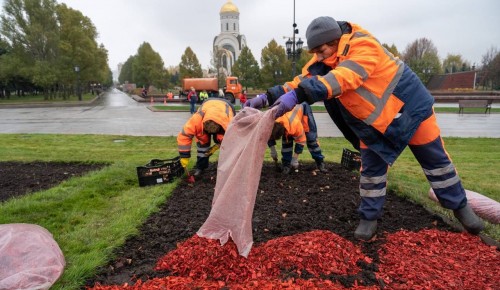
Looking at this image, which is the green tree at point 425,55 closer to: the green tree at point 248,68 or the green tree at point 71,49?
the green tree at point 248,68

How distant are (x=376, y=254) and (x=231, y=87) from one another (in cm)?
3554

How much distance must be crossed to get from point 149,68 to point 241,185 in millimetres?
64500

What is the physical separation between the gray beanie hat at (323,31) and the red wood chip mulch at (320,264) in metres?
1.69

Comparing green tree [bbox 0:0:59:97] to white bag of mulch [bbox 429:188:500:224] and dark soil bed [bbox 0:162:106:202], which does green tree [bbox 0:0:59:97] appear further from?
white bag of mulch [bbox 429:188:500:224]

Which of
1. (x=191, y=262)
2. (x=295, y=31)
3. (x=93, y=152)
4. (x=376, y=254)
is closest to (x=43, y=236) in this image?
(x=191, y=262)

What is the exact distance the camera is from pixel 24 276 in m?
2.50

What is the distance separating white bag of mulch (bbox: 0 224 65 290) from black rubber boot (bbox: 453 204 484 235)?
344cm

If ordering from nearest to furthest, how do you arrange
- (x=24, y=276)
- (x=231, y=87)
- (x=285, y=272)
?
(x=24, y=276) < (x=285, y=272) < (x=231, y=87)

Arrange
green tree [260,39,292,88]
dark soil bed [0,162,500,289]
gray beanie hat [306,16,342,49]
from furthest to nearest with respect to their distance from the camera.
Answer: green tree [260,39,292,88] → gray beanie hat [306,16,342,49] → dark soil bed [0,162,500,289]

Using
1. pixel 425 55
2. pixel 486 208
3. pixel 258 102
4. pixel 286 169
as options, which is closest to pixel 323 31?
pixel 258 102

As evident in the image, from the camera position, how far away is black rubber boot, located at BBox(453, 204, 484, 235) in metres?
3.44

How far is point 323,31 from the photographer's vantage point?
3.07 meters

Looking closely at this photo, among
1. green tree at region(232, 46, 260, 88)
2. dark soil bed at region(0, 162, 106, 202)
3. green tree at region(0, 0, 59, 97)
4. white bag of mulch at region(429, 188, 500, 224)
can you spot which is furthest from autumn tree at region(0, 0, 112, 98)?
white bag of mulch at region(429, 188, 500, 224)

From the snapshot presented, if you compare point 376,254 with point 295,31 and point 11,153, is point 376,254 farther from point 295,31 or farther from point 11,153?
point 295,31
